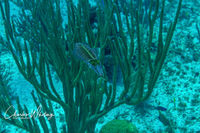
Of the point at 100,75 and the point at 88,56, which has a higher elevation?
the point at 88,56

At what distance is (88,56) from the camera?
1.56 meters

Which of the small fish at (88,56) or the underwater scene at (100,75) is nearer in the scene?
the small fish at (88,56)

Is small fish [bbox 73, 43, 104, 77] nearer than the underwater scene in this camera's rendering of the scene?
Yes

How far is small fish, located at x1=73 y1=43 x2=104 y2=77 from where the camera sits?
1.55 meters

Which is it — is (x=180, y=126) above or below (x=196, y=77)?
below

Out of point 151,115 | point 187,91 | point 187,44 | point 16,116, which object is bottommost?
point 151,115

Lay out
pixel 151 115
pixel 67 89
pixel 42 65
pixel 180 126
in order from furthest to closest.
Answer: pixel 151 115
pixel 180 126
pixel 67 89
pixel 42 65

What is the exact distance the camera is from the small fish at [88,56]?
5.08 ft

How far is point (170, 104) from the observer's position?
335 cm

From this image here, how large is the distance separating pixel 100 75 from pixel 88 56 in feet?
0.63

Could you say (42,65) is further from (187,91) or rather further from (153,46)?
(153,46)

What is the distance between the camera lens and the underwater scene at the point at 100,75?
6.29 ft

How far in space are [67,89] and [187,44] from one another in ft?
11.0

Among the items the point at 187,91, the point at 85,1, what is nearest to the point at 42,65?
the point at 85,1
